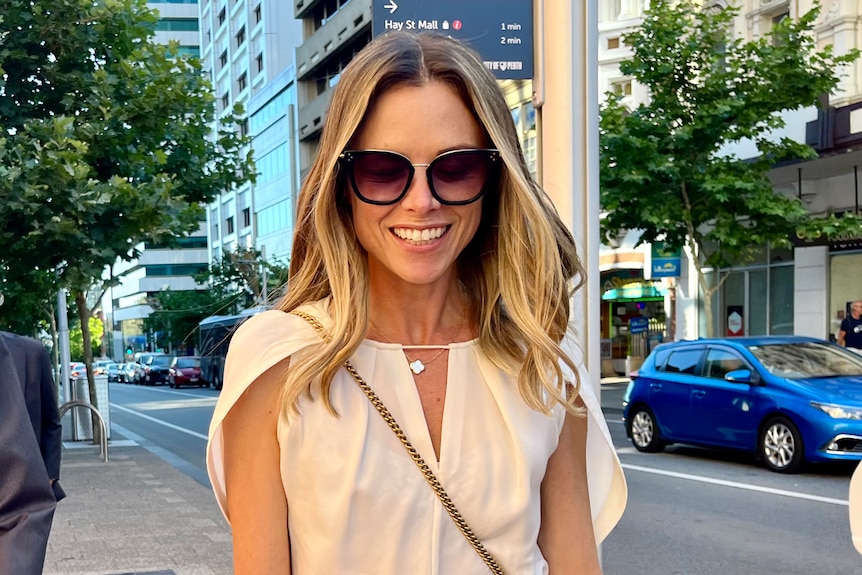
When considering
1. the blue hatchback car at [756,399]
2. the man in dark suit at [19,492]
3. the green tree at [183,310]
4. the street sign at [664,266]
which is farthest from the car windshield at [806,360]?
the green tree at [183,310]

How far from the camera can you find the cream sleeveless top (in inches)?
56.7

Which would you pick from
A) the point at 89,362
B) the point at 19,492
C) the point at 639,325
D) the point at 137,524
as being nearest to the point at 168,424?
the point at 89,362

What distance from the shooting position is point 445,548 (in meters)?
1.49

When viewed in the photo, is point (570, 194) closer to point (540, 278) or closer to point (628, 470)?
point (540, 278)

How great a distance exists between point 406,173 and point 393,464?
1.56 ft

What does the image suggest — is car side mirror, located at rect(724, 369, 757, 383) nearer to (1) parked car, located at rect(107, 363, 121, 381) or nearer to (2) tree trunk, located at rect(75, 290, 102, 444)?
(2) tree trunk, located at rect(75, 290, 102, 444)

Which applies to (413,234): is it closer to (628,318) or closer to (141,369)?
(628,318)

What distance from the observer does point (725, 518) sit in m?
7.89

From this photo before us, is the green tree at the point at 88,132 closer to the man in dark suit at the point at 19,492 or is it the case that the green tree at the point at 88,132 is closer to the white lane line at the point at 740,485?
the white lane line at the point at 740,485

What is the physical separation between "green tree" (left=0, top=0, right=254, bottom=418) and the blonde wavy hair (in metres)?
9.62

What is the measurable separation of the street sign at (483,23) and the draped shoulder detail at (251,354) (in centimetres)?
206

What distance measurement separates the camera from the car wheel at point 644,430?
39.5ft

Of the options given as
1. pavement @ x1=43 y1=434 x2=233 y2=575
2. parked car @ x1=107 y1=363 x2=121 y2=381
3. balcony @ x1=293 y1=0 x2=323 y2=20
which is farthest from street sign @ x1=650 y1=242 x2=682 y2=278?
parked car @ x1=107 y1=363 x2=121 y2=381

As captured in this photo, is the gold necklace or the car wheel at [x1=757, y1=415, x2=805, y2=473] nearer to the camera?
the gold necklace
